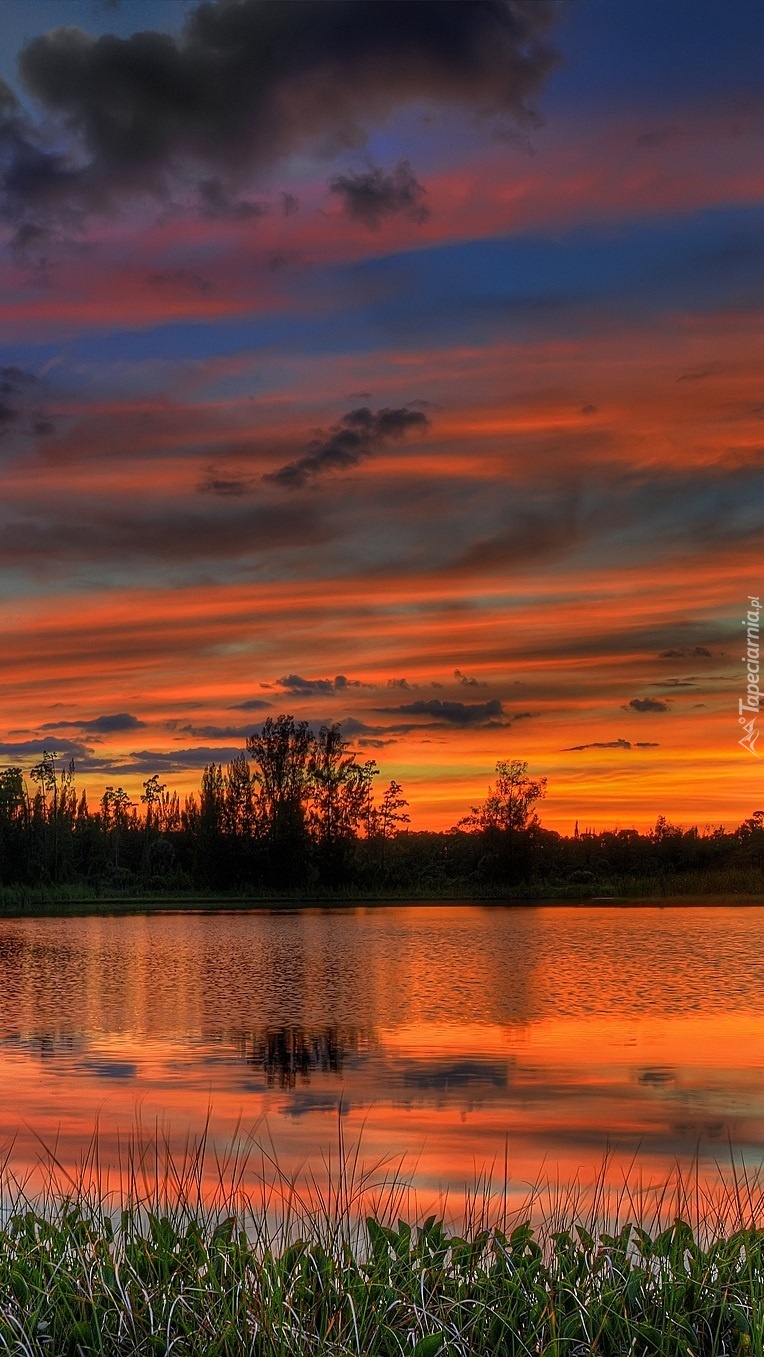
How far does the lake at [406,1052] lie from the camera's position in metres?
11.8

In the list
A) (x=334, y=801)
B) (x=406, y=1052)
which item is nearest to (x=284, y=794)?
(x=334, y=801)

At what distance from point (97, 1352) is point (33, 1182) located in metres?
4.63

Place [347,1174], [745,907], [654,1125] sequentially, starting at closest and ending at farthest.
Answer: [347,1174] → [654,1125] → [745,907]

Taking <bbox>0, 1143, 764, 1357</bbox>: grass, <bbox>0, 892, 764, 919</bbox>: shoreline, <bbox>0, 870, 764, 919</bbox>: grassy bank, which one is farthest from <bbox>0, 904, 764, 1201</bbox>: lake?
<bbox>0, 870, 764, 919</bbox>: grassy bank

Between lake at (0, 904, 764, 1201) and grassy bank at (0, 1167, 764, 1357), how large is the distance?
201 centimetres

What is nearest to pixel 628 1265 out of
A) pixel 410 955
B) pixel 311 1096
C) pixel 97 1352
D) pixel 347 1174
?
pixel 97 1352

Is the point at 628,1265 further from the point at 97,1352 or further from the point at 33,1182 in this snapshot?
the point at 33,1182

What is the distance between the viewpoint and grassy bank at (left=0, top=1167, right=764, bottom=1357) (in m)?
5.90

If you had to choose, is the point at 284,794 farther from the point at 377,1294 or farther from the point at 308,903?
the point at 377,1294

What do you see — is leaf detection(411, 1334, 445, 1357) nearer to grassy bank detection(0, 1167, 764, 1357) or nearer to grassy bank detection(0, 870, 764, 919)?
grassy bank detection(0, 1167, 764, 1357)

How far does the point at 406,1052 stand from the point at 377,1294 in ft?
38.0

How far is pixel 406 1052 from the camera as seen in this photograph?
1767cm

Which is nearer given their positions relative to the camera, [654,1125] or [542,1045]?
[654,1125]

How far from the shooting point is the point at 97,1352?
5.80m
